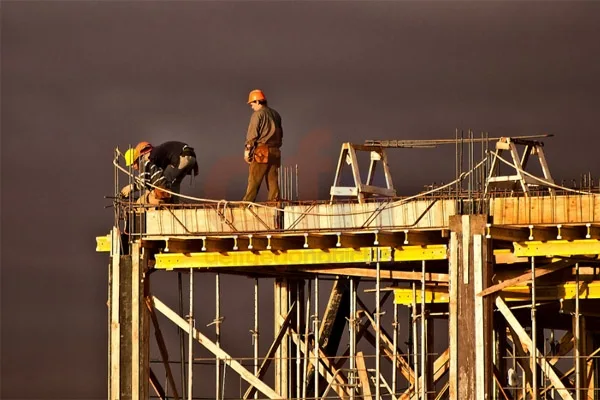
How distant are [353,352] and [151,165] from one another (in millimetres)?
7151

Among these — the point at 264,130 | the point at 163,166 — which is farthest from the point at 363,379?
the point at 264,130

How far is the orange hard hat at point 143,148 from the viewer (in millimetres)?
61616

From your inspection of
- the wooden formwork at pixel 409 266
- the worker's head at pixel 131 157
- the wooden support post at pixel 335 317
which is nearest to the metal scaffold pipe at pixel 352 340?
the wooden formwork at pixel 409 266

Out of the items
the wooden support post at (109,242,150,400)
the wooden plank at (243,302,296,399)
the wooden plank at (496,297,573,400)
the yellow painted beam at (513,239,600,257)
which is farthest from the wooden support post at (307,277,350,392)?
the yellow painted beam at (513,239,600,257)

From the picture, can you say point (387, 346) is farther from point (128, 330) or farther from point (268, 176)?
point (128, 330)

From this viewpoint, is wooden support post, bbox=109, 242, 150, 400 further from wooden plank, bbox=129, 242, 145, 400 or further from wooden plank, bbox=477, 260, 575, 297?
wooden plank, bbox=477, 260, 575, 297

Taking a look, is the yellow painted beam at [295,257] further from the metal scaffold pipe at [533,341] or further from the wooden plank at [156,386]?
the wooden plank at [156,386]

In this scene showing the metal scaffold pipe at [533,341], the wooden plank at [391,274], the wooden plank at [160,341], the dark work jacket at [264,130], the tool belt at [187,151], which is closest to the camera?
the metal scaffold pipe at [533,341]

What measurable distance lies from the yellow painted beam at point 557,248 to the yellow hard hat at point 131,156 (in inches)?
407

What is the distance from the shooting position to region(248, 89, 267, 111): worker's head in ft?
198

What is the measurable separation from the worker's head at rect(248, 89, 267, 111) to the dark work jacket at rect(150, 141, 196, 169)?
2.03 metres

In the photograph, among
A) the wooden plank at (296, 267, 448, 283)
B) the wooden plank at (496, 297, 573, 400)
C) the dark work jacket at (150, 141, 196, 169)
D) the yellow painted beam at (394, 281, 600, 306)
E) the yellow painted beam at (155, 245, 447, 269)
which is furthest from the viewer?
the dark work jacket at (150, 141, 196, 169)

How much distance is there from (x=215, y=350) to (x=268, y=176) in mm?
4516

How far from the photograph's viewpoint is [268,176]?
197 ft
